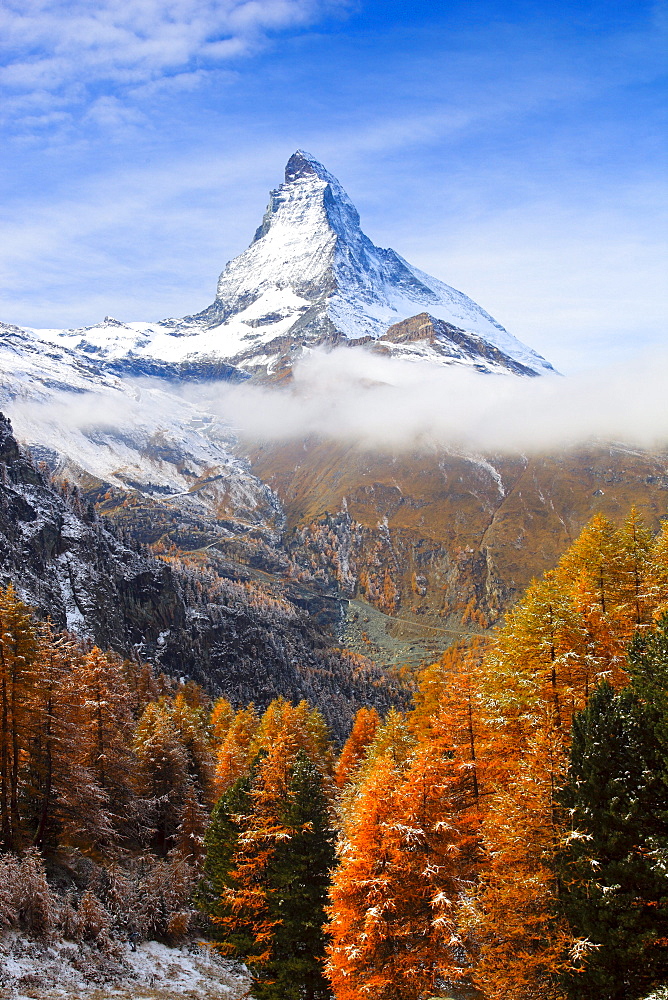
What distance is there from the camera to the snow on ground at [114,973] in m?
27.3

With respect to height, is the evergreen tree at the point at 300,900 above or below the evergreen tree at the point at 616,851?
below

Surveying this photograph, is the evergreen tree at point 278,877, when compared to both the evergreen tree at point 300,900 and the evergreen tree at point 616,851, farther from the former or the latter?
the evergreen tree at point 616,851

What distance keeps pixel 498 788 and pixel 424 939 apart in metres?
6.79

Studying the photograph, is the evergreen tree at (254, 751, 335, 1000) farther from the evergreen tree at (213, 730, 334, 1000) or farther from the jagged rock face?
the jagged rock face

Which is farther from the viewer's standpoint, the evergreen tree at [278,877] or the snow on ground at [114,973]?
the evergreen tree at [278,877]

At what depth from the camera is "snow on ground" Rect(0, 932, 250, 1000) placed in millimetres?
27344

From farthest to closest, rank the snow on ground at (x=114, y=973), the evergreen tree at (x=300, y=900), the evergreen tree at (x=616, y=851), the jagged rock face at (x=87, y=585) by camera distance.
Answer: the jagged rock face at (x=87, y=585) → the evergreen tree at (x=300, y=900) → the snow on ground at (x=114, y=973) → the evergreen tree at (x=616, y=851)

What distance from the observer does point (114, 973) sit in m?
31.6

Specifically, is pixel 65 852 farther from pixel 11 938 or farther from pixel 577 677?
pixel 577 677

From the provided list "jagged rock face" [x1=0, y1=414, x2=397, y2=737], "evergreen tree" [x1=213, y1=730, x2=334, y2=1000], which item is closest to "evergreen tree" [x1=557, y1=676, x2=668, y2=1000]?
"evergreen tree" [x1=213, y1=730, x2=334, y2=1000]

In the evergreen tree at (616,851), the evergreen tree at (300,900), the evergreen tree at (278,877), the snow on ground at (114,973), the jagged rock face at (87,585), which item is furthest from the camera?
the jagged rock face at (87,585)

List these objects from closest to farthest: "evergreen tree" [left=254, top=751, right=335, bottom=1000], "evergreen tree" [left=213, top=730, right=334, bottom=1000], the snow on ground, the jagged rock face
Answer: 1. the snow on ground
2. "evergreen tree" [left=254, top=751, right=335, bottom=1000]
3. "evergreen tree" [left=213, top=730, right=334, bottom=1000]
4. the jagged rock face

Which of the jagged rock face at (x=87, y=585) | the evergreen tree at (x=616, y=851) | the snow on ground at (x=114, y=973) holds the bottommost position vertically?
the jagged rock face at (x=87, y=585)

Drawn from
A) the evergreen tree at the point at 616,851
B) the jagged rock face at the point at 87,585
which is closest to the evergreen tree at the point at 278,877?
the evergreen tree at the point at 616,851
